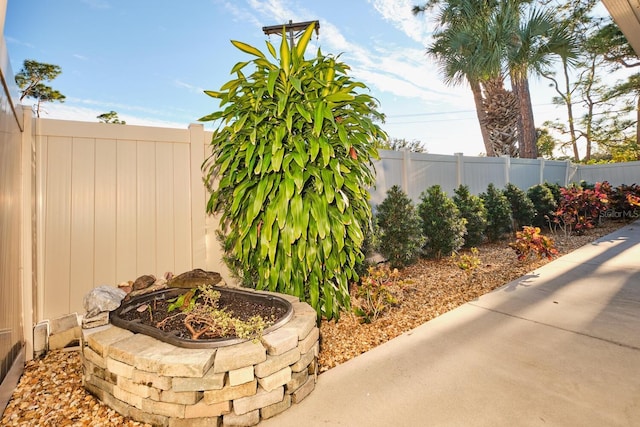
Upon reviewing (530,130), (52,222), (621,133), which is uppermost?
(621,133)

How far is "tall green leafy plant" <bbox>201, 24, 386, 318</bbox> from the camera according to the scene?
2.03 meters

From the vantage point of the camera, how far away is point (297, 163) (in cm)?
200

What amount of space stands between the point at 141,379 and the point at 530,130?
1121 cm

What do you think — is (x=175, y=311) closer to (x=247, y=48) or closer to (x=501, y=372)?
(x=247, y=48)

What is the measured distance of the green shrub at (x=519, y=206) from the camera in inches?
234

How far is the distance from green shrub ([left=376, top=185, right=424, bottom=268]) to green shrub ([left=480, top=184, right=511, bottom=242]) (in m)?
2.25

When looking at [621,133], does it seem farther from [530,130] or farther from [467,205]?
[467,205]

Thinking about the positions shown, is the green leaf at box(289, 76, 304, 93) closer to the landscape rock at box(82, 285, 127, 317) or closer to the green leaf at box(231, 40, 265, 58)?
the green leaf at box(231, 40, 265, 58)

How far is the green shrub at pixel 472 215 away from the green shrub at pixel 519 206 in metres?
1.35

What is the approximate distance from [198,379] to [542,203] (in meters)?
7.31

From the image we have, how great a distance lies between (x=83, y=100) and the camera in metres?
7.68

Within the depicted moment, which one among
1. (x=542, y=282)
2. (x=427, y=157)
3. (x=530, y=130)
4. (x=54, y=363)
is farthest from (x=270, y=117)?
(x=530, y=130)

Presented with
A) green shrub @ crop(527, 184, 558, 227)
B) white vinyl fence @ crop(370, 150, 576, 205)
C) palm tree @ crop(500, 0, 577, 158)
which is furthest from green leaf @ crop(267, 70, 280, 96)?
palm tree @ crop(500, 0, 577, 158)

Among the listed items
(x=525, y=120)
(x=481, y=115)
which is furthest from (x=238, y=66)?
(x=525, y=120)
